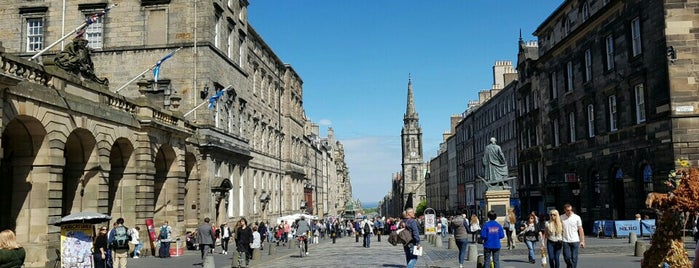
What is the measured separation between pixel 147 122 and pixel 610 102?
24.5 meters

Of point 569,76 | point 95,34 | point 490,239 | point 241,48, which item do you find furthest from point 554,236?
point 241,48

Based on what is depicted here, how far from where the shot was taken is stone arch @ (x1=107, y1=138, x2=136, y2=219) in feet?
82.8

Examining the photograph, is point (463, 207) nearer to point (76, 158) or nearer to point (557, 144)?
point (557, 144)

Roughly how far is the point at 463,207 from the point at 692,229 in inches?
2350

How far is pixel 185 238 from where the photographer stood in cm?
3164

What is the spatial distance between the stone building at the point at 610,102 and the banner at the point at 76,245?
78.6 feet

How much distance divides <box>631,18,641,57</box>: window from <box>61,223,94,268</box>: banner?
2631 centimetres

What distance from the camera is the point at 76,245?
592 inches

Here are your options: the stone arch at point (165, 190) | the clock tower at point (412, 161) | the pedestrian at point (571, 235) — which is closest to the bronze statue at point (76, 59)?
the stone arch at point (165, 190)

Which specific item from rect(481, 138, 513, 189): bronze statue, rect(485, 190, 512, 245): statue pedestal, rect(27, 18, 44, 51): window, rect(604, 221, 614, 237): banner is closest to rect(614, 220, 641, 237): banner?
rect(604, 221, 614, 237): banner

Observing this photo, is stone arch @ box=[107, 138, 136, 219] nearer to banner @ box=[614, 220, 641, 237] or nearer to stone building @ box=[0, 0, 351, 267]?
stone building @ box=[0, 0, 351, 267]

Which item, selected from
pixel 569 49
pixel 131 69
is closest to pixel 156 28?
pixel 131 69

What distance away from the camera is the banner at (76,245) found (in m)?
14.8

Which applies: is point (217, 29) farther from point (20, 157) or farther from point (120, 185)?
point (20, 157)
